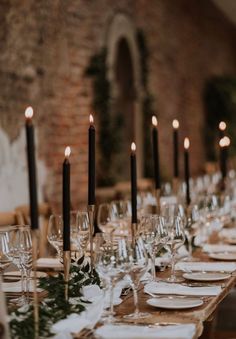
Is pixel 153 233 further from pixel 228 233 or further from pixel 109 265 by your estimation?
pixel 228 233

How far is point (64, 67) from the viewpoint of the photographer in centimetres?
666

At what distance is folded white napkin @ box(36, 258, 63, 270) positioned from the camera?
3195 millimetres

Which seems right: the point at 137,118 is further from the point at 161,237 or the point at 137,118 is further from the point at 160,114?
the point at 161,237

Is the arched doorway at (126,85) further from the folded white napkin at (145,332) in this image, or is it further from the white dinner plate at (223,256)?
the folded white napkin at (145,332)

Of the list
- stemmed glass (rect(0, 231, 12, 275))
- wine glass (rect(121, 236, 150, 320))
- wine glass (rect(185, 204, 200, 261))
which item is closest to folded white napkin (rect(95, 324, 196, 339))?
wine glass (rect(121, 236, 150, 320))

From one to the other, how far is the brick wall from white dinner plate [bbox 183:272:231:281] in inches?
117

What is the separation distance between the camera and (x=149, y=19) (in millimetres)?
9492

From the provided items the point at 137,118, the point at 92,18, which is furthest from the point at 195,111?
the point at 92,18

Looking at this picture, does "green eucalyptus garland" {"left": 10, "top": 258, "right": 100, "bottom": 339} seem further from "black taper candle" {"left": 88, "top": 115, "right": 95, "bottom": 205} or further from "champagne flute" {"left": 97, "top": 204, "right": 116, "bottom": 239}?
"champagne flute" {"left": 97, "top": 204, "right": 116, "bottom": 239}

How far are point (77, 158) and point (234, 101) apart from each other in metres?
6.41

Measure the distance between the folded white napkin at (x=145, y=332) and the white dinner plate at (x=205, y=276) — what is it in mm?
755

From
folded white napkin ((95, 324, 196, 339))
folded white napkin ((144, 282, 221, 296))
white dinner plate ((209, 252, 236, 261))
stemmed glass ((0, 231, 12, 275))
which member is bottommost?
folded white napkin ((95, 324, 196, 339))

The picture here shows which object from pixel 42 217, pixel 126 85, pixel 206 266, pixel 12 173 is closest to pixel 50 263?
pixel 206 266

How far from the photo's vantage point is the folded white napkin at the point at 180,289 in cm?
250
